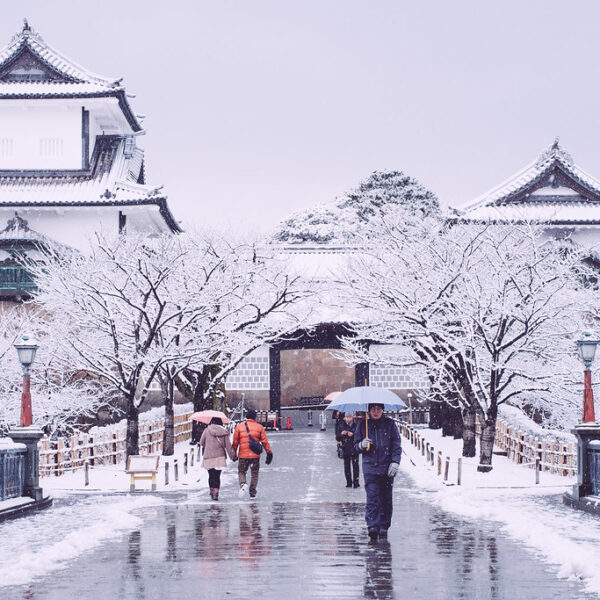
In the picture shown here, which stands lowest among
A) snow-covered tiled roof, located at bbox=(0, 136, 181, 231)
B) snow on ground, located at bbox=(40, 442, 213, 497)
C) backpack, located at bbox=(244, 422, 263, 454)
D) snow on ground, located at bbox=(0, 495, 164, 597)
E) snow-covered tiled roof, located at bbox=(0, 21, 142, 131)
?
snow on ground, located at bbox=(40, 442, 213, 497)

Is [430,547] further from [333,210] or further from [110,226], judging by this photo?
[333,210]

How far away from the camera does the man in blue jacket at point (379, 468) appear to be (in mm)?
11742

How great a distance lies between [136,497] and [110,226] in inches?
892

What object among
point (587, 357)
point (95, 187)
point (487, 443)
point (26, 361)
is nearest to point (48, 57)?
point (95, 187)

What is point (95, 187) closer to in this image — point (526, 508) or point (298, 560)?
point (526, 508)

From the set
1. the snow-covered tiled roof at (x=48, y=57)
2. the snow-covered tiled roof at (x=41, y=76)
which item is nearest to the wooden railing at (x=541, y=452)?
the snow-covered tiled roof at (x=41, y=76)

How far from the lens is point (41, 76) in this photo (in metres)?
40.9

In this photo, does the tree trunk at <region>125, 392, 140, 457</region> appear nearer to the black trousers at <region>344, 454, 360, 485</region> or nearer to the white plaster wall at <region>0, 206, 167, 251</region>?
the black trousers at <region>344, 454, 360, 485</region>

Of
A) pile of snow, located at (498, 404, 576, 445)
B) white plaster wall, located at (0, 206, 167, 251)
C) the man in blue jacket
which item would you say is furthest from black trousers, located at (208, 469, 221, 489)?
white plaster wall, located at (0, 206, 167, 251)

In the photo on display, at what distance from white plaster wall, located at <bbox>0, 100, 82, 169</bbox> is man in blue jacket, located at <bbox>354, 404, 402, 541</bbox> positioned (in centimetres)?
3135

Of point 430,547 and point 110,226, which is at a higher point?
point 110,226

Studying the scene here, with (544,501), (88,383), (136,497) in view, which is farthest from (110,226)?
(544,501)

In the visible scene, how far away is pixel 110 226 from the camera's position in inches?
1539

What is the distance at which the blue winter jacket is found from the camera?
11.9 meters
